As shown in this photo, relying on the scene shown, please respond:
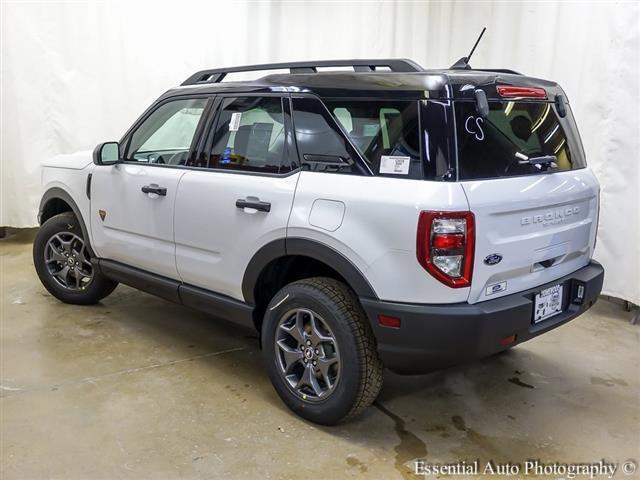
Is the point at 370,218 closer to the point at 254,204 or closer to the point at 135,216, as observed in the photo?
the point at 254,204

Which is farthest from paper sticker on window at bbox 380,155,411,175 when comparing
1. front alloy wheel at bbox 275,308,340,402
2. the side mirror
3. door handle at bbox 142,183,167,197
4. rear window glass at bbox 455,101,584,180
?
the side mirror

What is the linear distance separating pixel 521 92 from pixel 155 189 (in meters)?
1.95

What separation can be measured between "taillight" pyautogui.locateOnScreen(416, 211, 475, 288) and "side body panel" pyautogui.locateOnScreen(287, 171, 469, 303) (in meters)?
0.03

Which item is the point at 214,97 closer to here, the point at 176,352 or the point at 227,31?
the point at 176,352

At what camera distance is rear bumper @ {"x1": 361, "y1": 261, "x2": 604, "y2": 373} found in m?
2.26

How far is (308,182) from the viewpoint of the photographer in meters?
2.60

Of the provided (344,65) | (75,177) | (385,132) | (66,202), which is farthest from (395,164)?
(66,202)

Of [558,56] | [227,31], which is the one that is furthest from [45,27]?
[558,56]

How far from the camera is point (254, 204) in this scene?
2750 mm

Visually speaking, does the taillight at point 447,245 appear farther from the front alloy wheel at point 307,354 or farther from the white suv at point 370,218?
the front alloy wheel at point 307,354

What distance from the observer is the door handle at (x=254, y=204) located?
8.89 feet

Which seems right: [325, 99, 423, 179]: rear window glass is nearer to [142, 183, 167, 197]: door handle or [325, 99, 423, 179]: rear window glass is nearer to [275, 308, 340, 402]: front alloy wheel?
[275, 308, 340, 402]: front alloy wheel

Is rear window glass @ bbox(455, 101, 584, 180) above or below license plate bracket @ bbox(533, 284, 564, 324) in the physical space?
above

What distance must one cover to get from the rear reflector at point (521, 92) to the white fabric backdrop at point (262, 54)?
1.96 m
